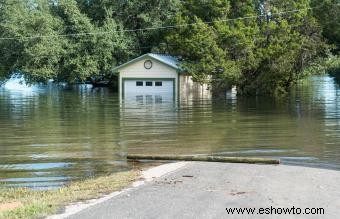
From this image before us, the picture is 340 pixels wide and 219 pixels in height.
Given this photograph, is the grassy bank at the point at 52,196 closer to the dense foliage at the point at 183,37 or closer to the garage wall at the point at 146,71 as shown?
the dense foliage at the point at 183,37

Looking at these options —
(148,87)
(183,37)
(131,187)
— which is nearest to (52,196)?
(131,187)

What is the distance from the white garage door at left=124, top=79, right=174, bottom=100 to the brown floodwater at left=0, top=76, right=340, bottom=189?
61.1 ft

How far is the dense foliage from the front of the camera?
44.1 meters

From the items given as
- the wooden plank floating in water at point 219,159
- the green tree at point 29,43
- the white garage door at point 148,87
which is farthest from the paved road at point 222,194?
the green tree at point 29,43

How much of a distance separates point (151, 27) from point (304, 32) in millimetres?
16244

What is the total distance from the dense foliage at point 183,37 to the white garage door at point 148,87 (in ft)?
9.72

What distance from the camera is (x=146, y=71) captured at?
49.1 meters

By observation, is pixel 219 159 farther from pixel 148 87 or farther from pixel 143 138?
pixel 148 87

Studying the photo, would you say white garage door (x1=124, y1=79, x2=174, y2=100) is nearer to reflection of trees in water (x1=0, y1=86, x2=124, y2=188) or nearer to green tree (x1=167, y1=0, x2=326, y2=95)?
green tree (x1=167, y1=0, x2=326, y2=95)

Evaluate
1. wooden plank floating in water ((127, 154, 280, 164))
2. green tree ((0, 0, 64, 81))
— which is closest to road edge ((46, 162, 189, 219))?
wooden plank floating in water ((127, 154, 280, 164))

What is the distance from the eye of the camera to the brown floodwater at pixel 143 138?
13.2m

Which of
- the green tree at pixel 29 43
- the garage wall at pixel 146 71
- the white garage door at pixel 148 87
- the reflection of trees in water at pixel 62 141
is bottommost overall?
the reflection of trees in water at pixel 62 141

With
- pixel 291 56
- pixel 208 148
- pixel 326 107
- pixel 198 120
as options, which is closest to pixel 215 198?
pixel 208 148

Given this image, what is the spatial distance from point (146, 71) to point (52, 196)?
134ft
